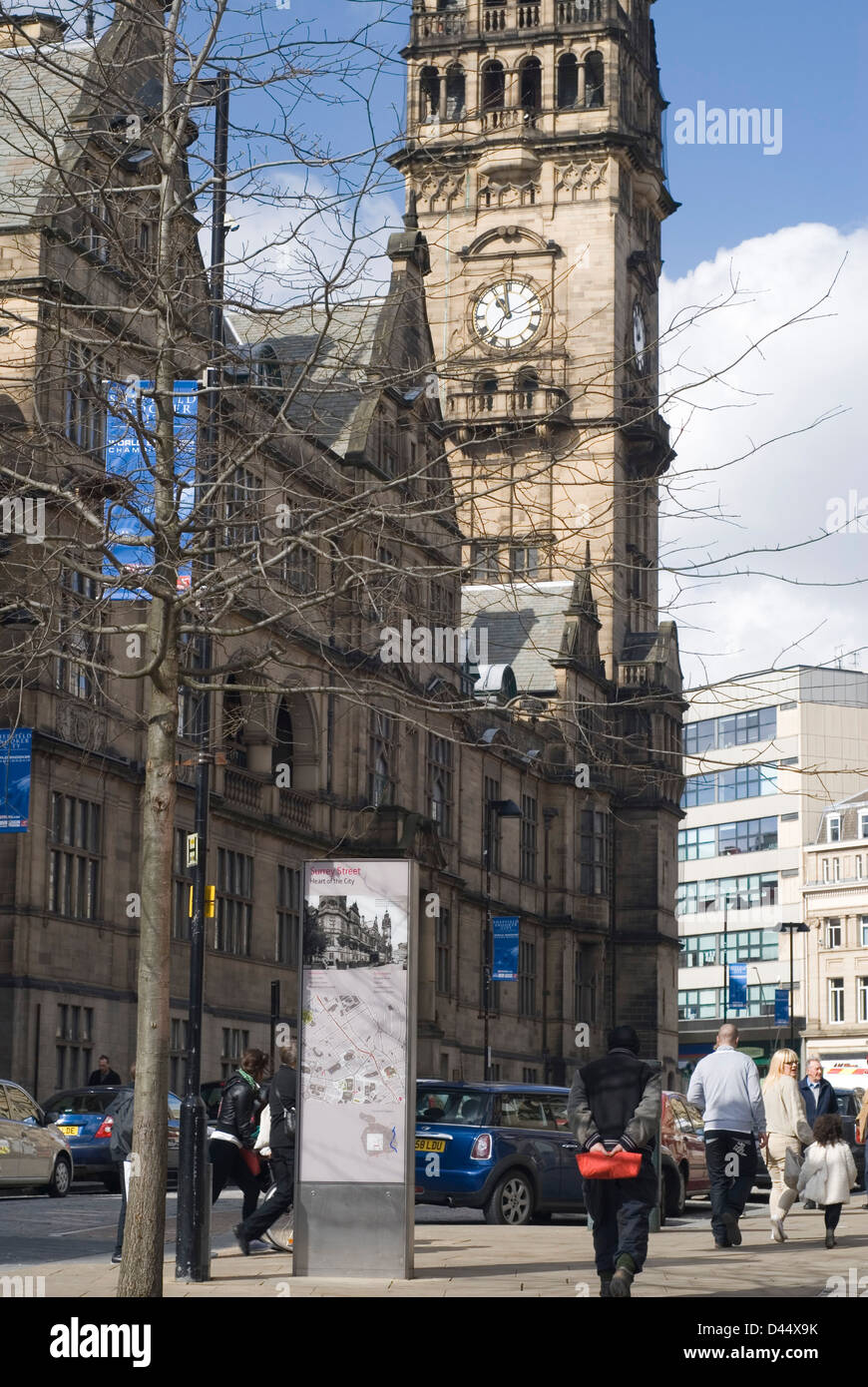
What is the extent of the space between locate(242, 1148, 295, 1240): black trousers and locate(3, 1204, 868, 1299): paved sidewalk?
0.28 meters

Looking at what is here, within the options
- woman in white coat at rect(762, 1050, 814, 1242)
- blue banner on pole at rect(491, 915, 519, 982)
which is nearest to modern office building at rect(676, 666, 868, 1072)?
blue banner on pole at rect(491, 915, 519, 982)

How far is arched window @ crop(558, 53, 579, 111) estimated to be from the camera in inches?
3137

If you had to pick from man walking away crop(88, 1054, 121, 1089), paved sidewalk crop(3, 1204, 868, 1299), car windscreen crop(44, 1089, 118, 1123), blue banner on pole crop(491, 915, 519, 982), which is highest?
blue banner on pole crop(491, 915, 519, 982)

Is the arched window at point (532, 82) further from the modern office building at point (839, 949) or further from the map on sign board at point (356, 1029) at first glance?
the map on sign board at point (356, 1029)

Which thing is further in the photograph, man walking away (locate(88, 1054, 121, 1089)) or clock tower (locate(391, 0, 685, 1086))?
clock tower (locate(391, 0, 685, 1086))

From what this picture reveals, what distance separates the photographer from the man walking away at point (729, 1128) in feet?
62.6

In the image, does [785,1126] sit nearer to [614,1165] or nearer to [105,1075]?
[614,1165]

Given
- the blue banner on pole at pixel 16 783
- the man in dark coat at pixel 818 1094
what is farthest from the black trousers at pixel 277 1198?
the blue banner on pole at pixel 16 783

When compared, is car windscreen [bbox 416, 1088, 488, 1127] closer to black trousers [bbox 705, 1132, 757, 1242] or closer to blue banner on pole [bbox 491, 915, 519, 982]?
black trousers [bbox 705, 1132, 757, 1242]

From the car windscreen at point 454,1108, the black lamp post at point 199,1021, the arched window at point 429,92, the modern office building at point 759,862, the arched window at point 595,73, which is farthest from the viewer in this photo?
the modern office building at point 759,862

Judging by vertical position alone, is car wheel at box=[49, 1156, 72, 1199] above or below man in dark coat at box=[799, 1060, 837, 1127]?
below

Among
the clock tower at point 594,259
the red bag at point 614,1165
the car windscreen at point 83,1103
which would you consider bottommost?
the car windscreen at point 83,1103

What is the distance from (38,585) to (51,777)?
2167cm

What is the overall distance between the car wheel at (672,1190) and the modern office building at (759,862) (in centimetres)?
8421
